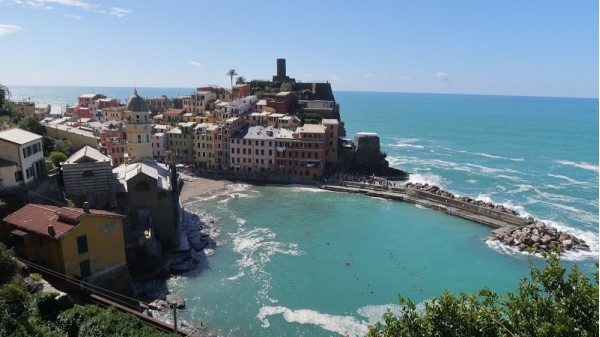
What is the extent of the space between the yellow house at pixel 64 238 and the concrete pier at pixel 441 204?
1789 inches

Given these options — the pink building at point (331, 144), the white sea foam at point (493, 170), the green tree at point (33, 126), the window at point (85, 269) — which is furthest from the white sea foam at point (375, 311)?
the white sea foam at point (493, 170)

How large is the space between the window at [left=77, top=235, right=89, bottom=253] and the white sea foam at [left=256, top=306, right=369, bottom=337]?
43.3ft

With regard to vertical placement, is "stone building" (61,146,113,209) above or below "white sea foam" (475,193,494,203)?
above

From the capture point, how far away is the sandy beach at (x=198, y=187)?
207 ft

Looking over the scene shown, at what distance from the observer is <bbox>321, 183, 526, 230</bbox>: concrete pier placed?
2167 inches

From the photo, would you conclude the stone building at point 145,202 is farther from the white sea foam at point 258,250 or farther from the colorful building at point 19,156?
the colorful building at point 19,156

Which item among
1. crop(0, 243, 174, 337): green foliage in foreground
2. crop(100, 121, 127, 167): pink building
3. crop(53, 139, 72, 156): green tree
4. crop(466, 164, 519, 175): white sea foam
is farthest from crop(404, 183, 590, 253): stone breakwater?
crop(100, 121, 127, 167): pink building

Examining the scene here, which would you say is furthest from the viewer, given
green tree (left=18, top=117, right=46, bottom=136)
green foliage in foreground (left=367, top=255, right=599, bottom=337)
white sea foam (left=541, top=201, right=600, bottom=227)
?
white sea foam (left=541, top=201, right=600, bottom=227)

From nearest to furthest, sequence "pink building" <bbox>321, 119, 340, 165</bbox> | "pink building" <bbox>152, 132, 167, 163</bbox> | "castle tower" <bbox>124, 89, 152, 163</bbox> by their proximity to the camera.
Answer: "castle tower" <bbox>124, 89, 152, 163</bbox>, "pink building" <bbox>321, 119, 340, 165</bbox>, "pink building" <bbox>152, 132, 167, 163</bbox>

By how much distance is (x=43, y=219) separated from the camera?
2673 cm

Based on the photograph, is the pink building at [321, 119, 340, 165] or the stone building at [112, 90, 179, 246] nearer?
the stone building at [112, 90, 179, 246]

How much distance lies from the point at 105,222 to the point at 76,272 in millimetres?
3493

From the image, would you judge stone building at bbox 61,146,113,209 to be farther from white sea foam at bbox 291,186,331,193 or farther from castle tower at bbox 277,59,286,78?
castle tower at bbox 277,59,286,78

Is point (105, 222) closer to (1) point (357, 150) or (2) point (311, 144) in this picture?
(2) point (311, 144)
